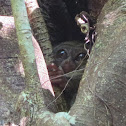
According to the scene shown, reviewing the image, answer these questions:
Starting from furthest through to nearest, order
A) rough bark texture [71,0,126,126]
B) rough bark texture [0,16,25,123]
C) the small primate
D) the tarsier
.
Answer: the tarsier → the small primate → rough bark texture [0,16,25,123] → rough bark texture [71,0,126,126]

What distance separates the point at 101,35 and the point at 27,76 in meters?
0.47

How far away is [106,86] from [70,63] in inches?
53.8

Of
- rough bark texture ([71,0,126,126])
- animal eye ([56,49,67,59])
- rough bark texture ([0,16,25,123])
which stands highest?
rough bark texture ([71,0,126,126])

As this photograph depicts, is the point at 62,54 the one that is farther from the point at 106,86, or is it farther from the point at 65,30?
the point at 106,86

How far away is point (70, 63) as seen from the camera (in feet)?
8.53

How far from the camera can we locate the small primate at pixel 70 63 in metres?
2.43

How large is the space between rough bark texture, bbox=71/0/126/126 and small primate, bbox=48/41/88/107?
81 centimetres

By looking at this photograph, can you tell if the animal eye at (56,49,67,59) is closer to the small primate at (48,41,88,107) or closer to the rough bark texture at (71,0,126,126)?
the small primate at (48,41,88,107)

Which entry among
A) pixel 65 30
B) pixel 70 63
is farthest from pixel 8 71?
pixel 65 30

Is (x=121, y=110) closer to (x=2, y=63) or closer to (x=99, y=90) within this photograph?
(x=99, y=90)

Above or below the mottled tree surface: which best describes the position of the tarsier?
below

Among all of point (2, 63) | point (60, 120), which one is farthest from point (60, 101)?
point (60, 120)

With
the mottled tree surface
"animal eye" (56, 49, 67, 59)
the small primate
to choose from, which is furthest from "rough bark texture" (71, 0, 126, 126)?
"animal eye" (56, 49, 67, 59)

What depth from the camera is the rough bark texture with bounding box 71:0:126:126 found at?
1.22 meters
